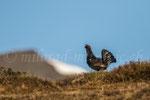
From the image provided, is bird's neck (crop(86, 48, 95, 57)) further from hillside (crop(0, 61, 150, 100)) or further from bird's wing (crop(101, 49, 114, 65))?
hillside (crop(0, 61, 150, 100))

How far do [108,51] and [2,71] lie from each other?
6.42 metres

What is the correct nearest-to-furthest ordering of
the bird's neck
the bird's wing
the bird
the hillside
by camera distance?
the hillside, the bird, the bird's neck, the bird's wing

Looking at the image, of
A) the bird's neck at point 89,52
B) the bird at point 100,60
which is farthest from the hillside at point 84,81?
the bird's neck at point 89,52

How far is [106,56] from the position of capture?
17.5 meters

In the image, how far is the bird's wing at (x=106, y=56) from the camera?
56.8ft

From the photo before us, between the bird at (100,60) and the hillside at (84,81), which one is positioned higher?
the bird at (100,60)

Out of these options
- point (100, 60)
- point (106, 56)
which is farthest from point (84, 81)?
point (106, 56)

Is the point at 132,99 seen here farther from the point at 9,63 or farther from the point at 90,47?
the point at 9,63

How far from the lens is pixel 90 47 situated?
1717 centimetres

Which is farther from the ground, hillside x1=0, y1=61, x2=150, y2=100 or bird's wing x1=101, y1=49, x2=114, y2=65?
bird's wing x1=101, y1=49, x2=114, y2=65

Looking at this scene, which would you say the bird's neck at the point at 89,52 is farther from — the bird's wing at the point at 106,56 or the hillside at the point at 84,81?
the hillside at the point at 84,81

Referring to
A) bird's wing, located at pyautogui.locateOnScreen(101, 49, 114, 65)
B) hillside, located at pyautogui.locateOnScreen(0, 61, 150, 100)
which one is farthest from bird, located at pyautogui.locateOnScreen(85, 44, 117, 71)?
hillside, located at pyautogui.locateOnScreen(0, 61, 150, 100)

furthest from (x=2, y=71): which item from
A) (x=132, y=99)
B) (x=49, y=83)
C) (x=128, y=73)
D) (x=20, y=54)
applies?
(x=20, y=54)

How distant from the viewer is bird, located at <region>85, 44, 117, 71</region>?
16.7 meters
